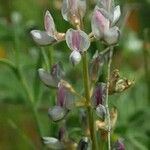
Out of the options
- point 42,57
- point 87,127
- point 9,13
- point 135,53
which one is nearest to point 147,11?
point 135,53

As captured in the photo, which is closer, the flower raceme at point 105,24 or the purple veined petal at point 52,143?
the flower raceme at point 105,24

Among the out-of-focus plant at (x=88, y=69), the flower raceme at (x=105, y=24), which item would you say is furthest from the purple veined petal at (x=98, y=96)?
the flower raceme at (x=105, y=24)

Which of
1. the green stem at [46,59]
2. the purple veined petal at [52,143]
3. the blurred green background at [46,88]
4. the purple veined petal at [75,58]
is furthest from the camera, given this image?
the blurred green background at [46,88]

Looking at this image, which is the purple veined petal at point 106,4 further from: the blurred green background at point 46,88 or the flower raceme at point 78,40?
the blurred green background at point 46,88

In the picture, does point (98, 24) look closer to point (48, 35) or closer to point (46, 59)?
point (48, 35)

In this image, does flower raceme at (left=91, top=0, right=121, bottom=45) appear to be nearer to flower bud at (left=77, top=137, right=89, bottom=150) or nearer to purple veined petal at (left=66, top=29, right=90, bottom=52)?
purple veined petal at (left=66, top=29, right=90, bottom=52)

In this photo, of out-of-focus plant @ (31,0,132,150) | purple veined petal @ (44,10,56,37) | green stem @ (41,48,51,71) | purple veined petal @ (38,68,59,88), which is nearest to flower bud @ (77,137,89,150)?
out-of-focus plant @ (31,0,132,150)

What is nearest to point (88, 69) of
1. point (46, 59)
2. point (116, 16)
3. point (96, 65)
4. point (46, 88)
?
point (96, 65)
